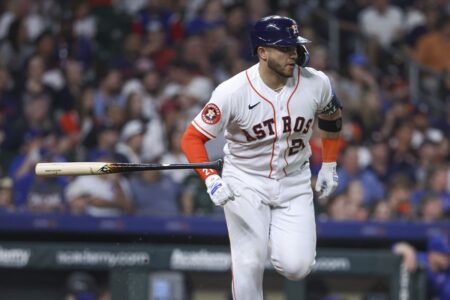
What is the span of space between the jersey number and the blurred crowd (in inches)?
127

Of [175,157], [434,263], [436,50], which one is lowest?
[434,263]

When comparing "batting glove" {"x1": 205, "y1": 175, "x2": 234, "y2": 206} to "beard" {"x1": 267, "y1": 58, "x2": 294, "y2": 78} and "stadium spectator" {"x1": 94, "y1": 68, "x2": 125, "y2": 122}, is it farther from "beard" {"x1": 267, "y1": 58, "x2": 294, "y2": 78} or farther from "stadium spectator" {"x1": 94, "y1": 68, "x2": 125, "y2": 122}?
"stadium spectator" {"x1": 94, "y1": 68, "x2": 125, "y2": 122}

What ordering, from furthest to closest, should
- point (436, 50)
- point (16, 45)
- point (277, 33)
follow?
point (436, 50) → point (16, 45) → point (277, 33)

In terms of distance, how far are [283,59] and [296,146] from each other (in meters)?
0.58

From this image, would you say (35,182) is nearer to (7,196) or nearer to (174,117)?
(7,196)

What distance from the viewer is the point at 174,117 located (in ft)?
36.8

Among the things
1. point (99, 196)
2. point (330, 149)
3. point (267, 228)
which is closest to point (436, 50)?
point (99, 196)

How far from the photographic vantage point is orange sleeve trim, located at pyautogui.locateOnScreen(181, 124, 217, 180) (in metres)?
6.90

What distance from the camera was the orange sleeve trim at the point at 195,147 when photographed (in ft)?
22.6

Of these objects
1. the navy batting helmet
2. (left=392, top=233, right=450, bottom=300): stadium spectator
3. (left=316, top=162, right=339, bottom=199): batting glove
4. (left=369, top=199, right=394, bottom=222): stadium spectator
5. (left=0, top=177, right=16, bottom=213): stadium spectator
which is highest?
the navy batting helmet

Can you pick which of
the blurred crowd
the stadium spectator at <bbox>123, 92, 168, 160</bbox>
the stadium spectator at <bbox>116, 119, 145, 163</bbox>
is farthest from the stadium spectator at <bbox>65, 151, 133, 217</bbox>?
the stadium spectator at <bbox>123, 92, 168, 160</bbox>

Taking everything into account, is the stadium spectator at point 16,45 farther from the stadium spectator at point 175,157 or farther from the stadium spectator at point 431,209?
the stadium spectator at point 431,209

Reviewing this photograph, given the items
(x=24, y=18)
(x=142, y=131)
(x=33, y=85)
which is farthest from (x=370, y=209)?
(x=24, y=18)

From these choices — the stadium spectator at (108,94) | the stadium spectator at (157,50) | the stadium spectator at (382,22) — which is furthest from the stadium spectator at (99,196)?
the stadium spectator at (382,22)
